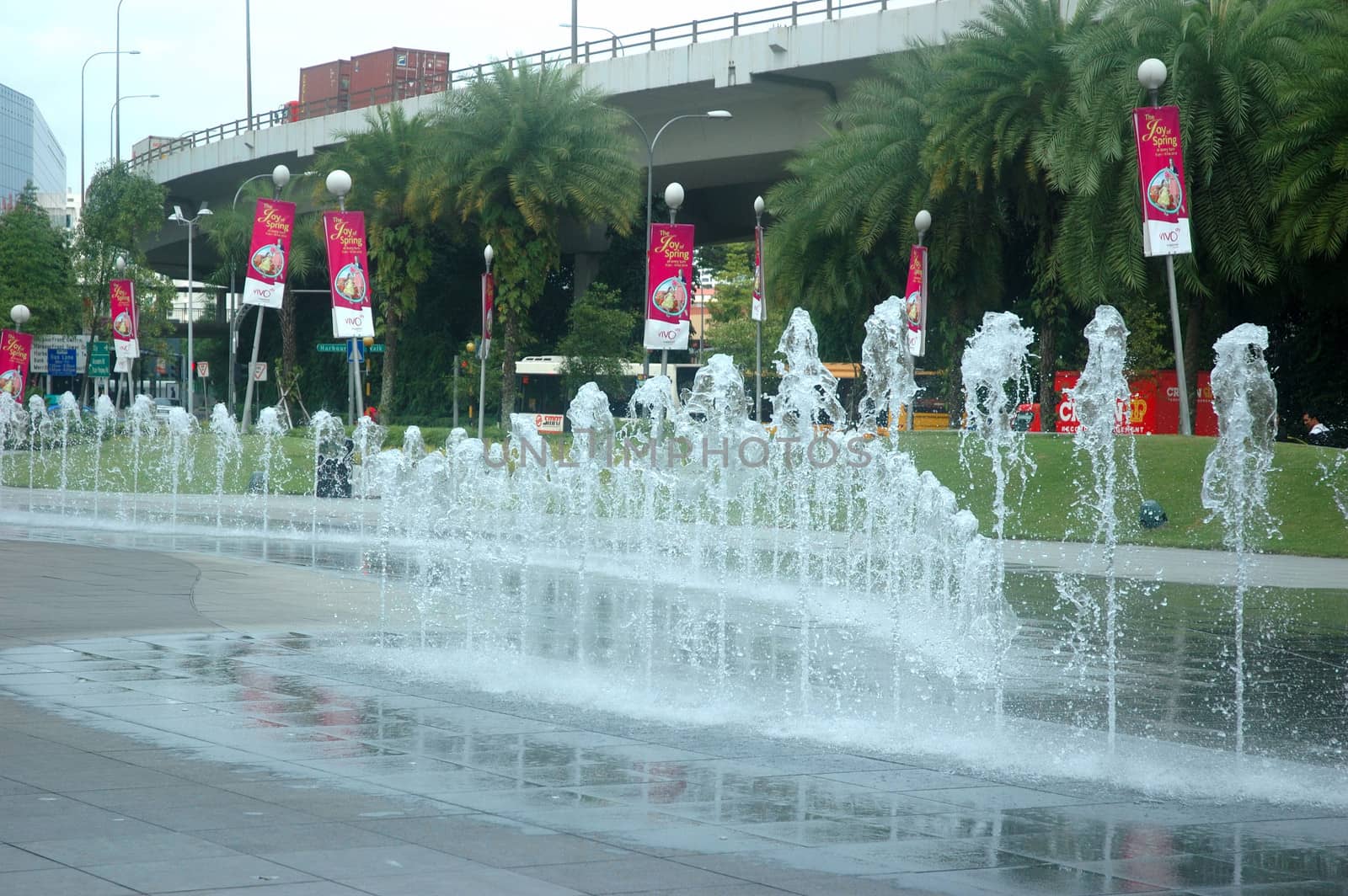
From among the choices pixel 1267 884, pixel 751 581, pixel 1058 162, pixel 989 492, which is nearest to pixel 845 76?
pixel 1058 162

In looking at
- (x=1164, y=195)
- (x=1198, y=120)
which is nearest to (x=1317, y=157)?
(x=1198, y=120)

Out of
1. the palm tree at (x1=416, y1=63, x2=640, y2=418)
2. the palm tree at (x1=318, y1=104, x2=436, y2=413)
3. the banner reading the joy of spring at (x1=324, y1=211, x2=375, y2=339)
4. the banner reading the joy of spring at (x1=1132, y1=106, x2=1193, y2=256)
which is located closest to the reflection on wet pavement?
the banner reading the joy of spring at (x1=324, y1=211, x2=375, y2=339)

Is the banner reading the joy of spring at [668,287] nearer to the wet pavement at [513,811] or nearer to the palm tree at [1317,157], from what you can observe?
the palm tree at [1317,157]

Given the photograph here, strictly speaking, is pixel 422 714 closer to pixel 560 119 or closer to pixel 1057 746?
pixel 1057 746

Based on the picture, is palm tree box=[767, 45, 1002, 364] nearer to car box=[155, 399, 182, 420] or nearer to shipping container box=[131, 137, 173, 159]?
car box=[155, 399, 182, 420]

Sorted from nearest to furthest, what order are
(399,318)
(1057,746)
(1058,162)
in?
(1057,746) < (1058,162) < (399,318)

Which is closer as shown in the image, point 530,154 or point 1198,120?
point 1198,120

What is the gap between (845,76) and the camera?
39.7 meters

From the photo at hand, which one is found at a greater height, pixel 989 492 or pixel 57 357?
pixel 57 357

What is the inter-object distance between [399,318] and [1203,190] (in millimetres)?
27891

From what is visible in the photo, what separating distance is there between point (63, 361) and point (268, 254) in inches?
1411

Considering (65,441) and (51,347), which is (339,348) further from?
(65,441)

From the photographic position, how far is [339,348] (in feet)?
211

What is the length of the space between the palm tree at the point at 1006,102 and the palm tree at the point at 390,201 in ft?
57.2
